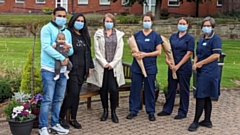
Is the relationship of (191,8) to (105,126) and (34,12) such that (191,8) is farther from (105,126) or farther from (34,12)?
(105,126)

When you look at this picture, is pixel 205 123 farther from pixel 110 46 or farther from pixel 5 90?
pixel 5 90

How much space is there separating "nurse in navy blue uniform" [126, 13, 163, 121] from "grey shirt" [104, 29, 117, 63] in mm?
400

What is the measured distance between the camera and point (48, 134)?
220 inches

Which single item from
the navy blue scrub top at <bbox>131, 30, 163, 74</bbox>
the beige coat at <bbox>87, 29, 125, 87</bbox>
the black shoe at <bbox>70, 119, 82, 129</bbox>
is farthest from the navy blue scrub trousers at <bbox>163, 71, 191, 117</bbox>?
the black shoe at <bbox>70, 119, 82, 129</bbox>

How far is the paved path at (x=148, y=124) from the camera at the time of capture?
236 inches

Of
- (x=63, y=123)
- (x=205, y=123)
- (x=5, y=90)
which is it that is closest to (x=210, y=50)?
(x=205, y=123)

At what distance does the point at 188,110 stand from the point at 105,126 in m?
2.08

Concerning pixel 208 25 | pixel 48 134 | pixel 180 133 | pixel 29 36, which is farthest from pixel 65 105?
pixel 29 36

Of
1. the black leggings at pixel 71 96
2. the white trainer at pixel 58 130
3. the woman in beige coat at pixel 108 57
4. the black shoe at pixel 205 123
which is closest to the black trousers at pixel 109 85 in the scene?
the woman in beige coat at pixel 108 57

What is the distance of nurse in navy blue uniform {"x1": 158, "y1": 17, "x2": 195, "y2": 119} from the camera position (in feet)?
21.4

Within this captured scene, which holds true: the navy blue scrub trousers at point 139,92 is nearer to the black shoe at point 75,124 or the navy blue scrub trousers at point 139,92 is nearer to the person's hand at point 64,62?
the black shoe at point 75,124

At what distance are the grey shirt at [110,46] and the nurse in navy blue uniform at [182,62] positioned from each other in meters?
1.12

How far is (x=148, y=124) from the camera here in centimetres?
643

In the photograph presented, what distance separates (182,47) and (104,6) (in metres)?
28.4
